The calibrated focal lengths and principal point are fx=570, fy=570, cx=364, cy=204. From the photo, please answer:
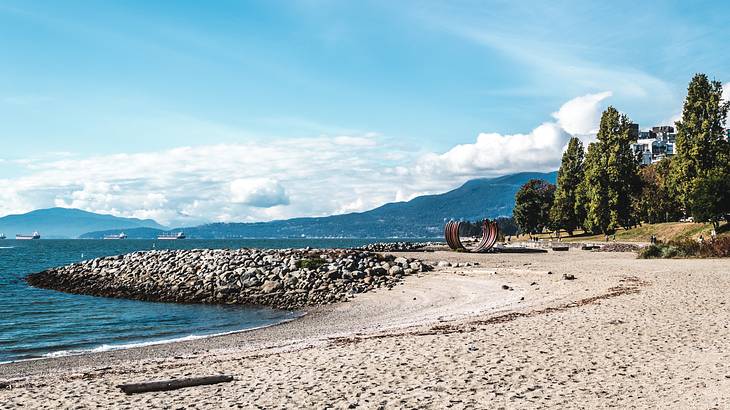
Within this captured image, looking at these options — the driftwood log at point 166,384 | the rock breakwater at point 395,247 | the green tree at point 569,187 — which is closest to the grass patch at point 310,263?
the rock breakwater at point 395,247

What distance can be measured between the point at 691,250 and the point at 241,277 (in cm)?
3196

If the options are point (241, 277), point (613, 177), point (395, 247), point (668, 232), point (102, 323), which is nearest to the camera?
point (102, 323)

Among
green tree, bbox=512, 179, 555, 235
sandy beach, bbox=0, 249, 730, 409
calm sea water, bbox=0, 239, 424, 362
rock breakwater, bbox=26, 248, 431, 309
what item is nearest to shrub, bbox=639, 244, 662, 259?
rock breakwater, bbox=26, 248, 431, 309

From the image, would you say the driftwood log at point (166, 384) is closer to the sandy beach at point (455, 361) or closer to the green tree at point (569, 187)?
the sandy beach at point (455, 361)

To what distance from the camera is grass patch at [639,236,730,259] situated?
3950cm

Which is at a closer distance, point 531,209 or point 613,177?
point 613,177

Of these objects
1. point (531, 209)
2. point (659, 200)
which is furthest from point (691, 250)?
point (531, 209)

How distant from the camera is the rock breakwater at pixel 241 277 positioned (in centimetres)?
3081

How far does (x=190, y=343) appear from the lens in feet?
61.9

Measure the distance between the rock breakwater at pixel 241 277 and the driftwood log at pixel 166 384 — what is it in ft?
52.7

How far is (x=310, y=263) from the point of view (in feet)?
119

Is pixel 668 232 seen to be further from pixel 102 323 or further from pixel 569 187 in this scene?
pixel 102 323

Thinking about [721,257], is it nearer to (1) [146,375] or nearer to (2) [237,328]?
(2) [237,328]

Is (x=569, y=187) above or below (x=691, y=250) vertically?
above
